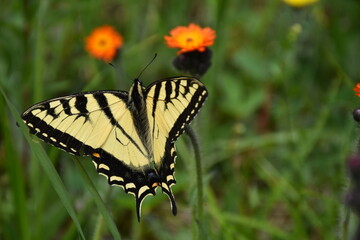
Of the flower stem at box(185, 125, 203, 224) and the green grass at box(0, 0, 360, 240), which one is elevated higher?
the flower stem at box(185, 125, 203, 224)

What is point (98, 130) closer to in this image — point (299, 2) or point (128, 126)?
point (128, 126)

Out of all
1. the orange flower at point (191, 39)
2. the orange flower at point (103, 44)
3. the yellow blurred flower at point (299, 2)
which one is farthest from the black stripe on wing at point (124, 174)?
the yellow blurred flower at point (299, 2)

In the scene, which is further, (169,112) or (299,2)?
(299,2)

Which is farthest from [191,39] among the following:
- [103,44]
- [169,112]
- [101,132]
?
[103,44]

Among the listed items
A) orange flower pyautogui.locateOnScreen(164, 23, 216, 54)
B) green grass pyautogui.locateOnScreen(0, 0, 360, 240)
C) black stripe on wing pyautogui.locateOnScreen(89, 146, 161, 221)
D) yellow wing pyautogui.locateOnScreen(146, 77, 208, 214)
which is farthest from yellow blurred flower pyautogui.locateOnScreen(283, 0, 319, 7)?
black stripe on wing pyautogui.locateOnScreen(89, 146, 161, 221)

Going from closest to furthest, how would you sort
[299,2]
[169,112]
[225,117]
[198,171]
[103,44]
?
[198,171], [169,112], [103,44], [299,2], [225,117]

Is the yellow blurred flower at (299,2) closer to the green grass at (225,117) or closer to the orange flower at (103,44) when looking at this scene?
the green grass at (225,117)

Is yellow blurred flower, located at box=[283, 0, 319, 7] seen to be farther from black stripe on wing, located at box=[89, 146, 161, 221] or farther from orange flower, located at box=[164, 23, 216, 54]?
black stripe on wing, located at box=[89, 146, 161, 221]

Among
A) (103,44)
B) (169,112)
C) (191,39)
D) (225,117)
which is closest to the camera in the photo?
(169,112)
